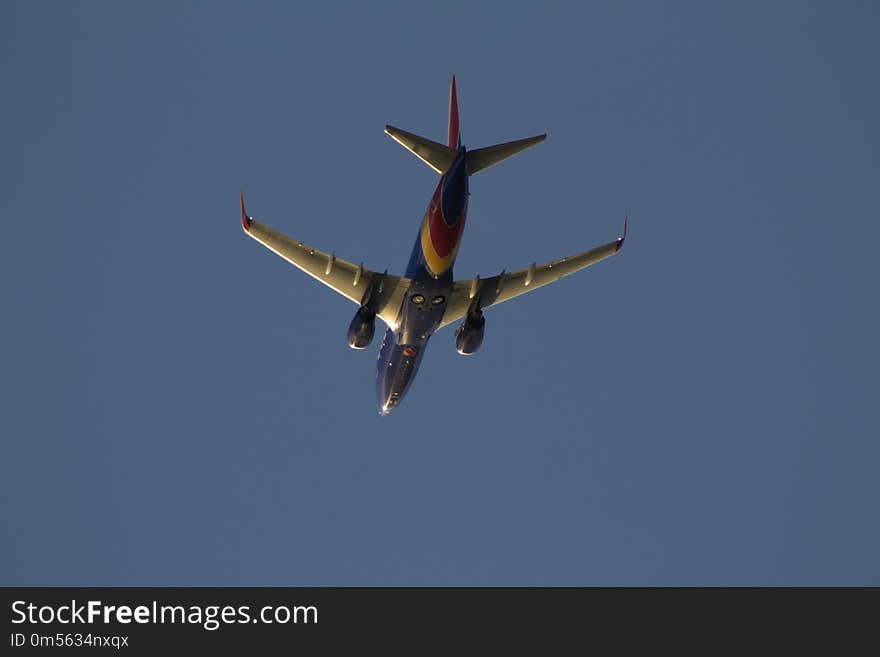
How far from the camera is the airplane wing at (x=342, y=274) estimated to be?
40562 mm

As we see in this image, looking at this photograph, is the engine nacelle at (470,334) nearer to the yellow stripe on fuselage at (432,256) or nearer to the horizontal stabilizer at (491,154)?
the yellow stripe on fuselage at (432,256)

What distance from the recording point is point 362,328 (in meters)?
41.2

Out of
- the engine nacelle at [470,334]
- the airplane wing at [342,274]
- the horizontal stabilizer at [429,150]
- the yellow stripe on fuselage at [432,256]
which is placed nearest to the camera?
the horizontal stabilizer at [429,150]

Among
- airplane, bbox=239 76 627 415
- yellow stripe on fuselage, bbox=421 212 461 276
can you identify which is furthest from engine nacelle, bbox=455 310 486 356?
yellow stripe on fuselage, bbox=421 212 461 276

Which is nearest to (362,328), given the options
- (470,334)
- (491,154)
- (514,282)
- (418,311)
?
(418,311)

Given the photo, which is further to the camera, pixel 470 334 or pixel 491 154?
pixel 470 334

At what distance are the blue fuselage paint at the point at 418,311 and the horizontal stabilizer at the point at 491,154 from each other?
0.80 m

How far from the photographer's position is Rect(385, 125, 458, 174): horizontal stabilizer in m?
36.4

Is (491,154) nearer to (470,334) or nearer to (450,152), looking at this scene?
(450,152)

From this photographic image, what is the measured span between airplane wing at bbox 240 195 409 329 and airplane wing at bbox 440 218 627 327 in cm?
232

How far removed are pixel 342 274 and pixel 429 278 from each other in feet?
12.3

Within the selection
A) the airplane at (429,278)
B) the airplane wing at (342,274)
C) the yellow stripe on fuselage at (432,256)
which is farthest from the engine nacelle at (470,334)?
the yellow stripe on fuselage at (432,256)

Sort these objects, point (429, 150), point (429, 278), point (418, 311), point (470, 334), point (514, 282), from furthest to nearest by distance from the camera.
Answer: point (514, 282) < point (470, 334) < point (418, 311) < point (429, 278) < point (429, 150)

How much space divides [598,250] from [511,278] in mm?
3530
